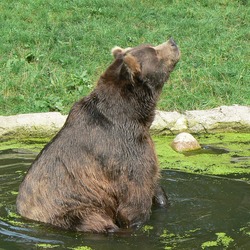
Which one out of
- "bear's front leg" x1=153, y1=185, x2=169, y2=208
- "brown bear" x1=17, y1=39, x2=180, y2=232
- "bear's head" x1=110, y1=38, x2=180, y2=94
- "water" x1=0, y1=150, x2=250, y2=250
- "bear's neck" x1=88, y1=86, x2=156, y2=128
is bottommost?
"water" x1=0, y1=150, x2=250, y2=250

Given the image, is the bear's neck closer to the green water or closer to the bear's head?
the bear's head

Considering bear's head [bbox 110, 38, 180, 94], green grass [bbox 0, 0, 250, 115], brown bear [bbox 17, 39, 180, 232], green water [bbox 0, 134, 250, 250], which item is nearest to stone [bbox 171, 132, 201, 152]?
green water [bbox 0, 134, 250, 250]

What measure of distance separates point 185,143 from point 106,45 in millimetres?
5067

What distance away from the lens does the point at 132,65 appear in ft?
21.3

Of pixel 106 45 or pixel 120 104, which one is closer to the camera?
pixel 120 104

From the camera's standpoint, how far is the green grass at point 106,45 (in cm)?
1126

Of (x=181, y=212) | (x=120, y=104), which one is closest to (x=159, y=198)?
(x=181, y=212)

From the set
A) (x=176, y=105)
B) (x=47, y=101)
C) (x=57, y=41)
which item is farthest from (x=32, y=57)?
(x=176, y=105)

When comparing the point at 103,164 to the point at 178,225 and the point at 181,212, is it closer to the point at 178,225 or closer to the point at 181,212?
the point at 178,225

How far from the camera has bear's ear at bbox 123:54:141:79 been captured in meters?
6.45

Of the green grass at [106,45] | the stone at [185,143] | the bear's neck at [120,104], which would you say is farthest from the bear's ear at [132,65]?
the green grass at [106,45]

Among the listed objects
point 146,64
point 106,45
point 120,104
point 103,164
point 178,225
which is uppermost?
point 146,64

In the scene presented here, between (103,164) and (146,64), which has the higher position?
(146,64)

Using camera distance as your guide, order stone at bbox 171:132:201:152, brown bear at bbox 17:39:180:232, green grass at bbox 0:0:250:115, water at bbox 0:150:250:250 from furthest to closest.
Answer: green grass at bbox 0:0:250:115 → stone at bbox 171:132:201:152 → brown bear at bbox 17:39:180:232 → water at bbox 0:150:250:250
